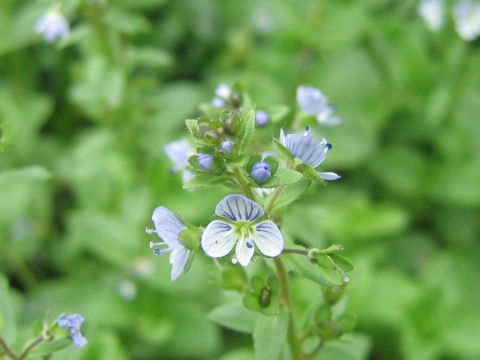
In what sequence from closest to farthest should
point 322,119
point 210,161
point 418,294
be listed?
point 210,161 → point 322,119 → point 418,294

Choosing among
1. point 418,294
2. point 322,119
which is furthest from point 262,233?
point 418,294

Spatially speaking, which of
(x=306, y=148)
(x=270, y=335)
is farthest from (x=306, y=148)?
(x=270, y=335)

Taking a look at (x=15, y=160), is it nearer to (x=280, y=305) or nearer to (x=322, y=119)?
(x=322, y=119)

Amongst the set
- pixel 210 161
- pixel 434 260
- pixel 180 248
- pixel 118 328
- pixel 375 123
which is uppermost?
pixel 375 123

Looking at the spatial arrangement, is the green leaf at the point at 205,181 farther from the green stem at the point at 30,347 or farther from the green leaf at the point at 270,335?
the green stem at the point at 30,347

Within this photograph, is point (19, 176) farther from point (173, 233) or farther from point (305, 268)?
point (305, 268)

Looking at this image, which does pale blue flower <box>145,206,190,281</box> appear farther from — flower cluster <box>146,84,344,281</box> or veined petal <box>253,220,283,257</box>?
veined petal <box>253,220,283,257</box>

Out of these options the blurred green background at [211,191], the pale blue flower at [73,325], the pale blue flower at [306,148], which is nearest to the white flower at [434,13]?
the blurred green background at [211,191]
